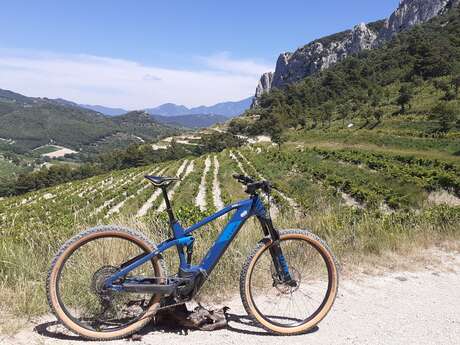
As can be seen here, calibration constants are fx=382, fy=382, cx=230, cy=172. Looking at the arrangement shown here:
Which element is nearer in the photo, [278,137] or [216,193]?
[216,193]

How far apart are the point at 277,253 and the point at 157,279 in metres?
1.00

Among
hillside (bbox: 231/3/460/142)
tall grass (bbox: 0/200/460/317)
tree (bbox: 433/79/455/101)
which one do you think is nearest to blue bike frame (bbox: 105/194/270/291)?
tall grass (bbox: 0/200/460/317)

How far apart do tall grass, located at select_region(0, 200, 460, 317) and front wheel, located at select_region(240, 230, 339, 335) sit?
14.9 inches

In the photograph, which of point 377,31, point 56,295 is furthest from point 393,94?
point 377,31

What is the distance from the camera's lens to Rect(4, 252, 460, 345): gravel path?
2.84m

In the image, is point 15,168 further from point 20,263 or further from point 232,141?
point 20,263

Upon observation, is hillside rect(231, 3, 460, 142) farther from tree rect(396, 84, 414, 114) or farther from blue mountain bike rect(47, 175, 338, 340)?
blue mountain bike rect(47, 175, 338, 340)

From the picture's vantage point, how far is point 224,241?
3020mm

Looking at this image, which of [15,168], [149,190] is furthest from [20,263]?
[15,168]

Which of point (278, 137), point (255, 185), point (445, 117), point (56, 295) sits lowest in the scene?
point (56, 295)

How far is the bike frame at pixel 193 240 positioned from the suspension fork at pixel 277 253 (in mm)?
28

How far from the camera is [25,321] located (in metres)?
2.93

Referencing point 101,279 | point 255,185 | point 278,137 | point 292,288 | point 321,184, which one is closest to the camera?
point 101,279

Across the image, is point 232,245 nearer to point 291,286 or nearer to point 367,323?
point 291,286
